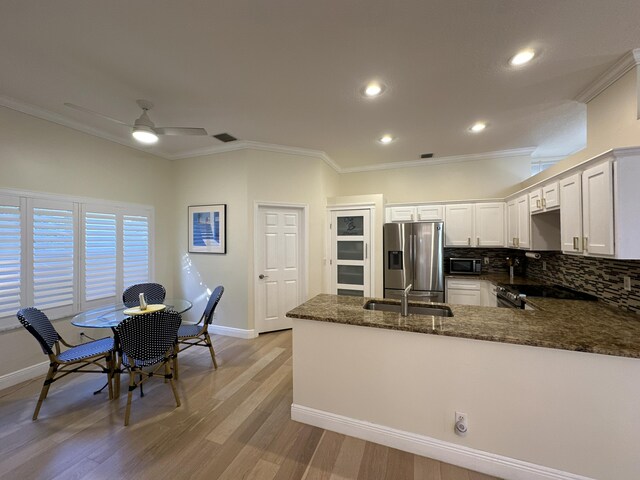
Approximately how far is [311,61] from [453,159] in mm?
3461

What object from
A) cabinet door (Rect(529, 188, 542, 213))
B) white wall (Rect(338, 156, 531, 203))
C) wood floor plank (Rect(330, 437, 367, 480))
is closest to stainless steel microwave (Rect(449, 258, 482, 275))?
white wall (Rect(338, 156, 531, 203))

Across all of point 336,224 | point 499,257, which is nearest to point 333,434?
point 336,224

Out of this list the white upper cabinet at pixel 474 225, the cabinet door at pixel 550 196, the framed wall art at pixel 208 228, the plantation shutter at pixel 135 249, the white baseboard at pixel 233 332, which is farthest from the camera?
the white upper cabinet at pixel 474 225

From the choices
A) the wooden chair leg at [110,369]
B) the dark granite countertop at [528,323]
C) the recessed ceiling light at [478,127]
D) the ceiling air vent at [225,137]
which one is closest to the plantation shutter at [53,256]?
the wooden chair leg at [110,369]

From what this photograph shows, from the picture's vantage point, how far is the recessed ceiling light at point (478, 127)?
3.23 meters

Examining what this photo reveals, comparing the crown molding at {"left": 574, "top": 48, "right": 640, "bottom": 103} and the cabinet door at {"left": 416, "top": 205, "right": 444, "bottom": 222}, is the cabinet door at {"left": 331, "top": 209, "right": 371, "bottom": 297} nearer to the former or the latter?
the cabinet door at {"left": 416, "top": 205, "right": 444, "bottom": 222}

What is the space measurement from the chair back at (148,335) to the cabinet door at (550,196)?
3.77 m

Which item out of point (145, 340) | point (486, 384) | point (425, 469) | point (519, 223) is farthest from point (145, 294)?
point (519, 223)

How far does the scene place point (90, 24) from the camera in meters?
1.69

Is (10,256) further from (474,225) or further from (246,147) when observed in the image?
(474,225)

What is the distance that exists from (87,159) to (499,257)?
626 centimetres

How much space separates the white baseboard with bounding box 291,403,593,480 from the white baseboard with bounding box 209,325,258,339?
1.92 metres

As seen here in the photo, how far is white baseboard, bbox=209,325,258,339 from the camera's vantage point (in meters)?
3.85

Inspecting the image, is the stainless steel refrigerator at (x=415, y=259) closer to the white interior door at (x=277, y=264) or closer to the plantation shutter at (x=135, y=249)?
the white interior door at (x=277, y=264)
